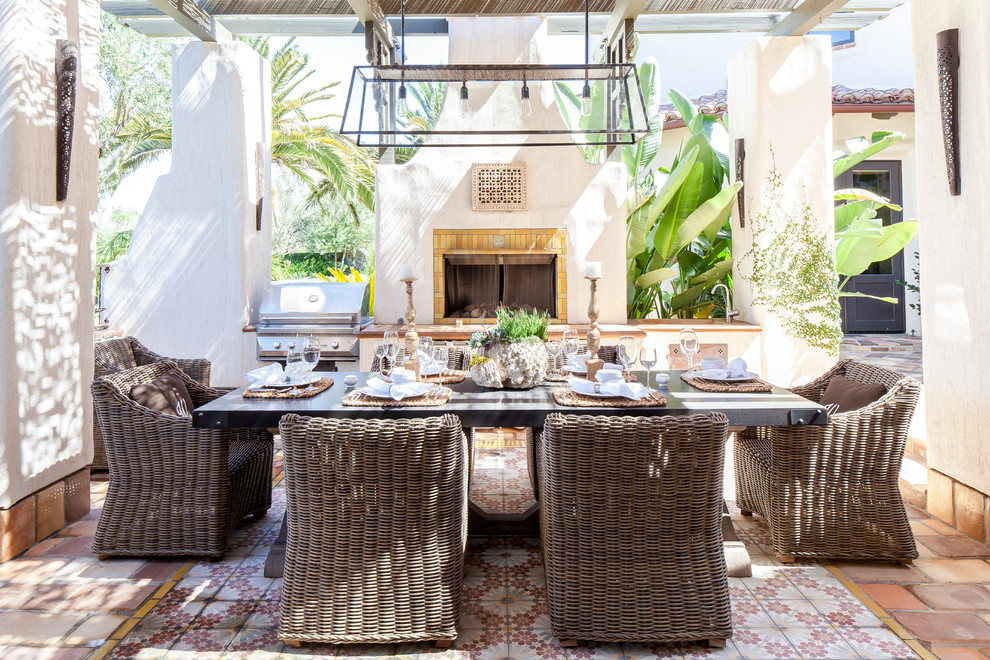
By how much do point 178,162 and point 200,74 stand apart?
0.82 meters

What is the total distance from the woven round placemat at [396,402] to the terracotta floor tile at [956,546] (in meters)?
2.32

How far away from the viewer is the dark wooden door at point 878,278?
9219mm

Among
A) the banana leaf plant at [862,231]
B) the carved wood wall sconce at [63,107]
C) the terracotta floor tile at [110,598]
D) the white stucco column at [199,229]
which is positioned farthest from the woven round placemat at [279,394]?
the banana leaf plant at [862,231]

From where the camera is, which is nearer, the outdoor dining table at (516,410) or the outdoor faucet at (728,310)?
the outdoor dining table at (516,410)

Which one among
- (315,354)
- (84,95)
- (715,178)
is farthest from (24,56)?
(715,178)

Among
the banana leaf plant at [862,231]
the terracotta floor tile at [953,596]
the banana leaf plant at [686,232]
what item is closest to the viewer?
the terracotta floor tile at [953,596]

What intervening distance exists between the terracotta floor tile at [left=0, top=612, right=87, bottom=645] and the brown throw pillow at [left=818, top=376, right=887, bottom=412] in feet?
10.6

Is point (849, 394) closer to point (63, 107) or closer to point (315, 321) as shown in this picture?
point (63, 107)

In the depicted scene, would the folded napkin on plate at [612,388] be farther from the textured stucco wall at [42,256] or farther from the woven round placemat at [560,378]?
the textured stucco wall at [42,256]

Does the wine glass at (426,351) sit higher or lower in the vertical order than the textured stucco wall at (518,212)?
lower

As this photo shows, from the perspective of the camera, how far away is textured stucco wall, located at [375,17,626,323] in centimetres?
602

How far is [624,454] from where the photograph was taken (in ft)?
6.70

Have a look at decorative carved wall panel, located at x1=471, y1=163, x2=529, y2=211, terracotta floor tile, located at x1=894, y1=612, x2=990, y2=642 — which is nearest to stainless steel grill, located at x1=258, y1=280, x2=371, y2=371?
decorative carved wall panel, located at x1=471, y1=163, x2=529, y2=211

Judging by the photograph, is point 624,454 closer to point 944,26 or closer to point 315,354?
point 315,354
